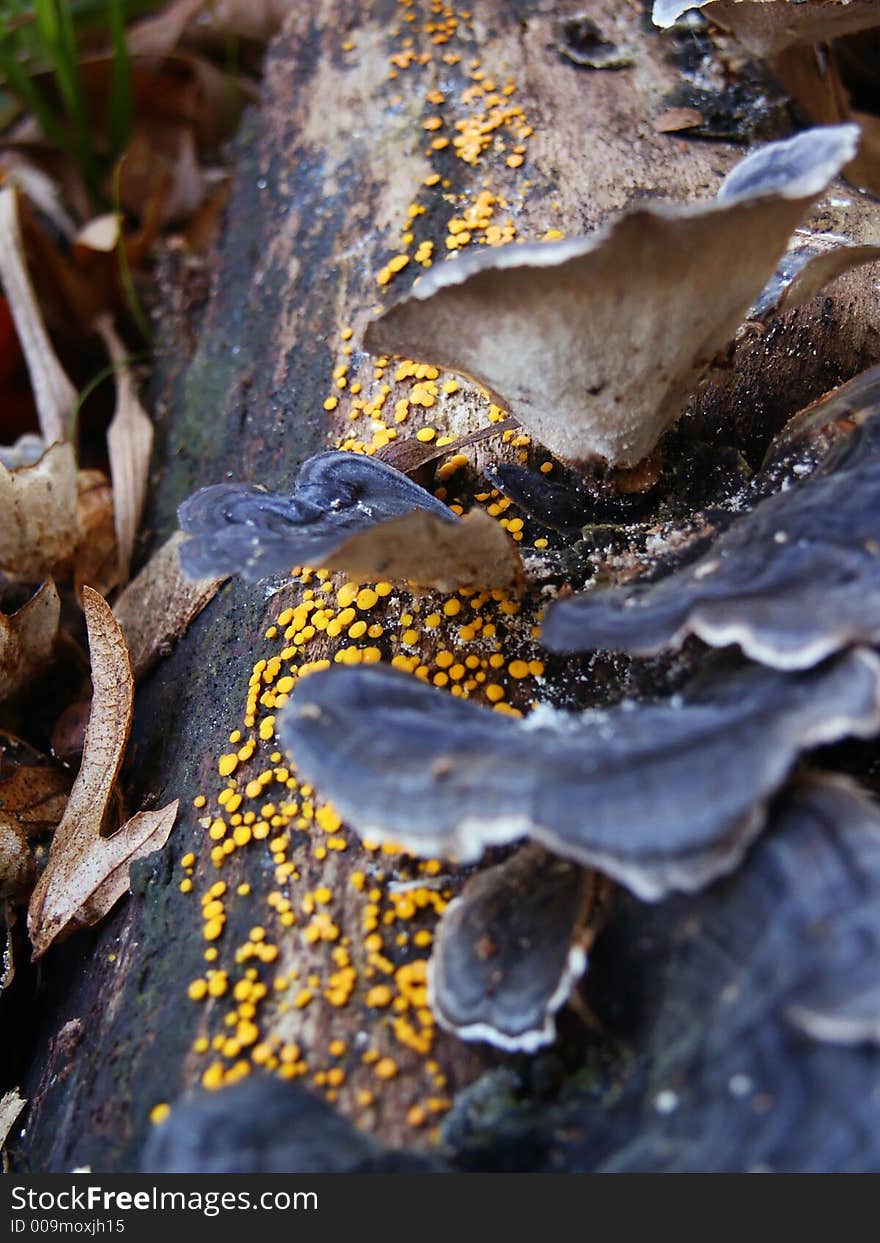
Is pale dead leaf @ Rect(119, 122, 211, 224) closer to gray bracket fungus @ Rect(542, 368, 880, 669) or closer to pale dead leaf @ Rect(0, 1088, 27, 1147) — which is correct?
gray bracket fungus @ Rect(542, 368, 880, 669)

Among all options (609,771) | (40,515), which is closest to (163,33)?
(40,515)

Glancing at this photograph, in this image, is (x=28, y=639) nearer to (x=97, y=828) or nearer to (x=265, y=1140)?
(x=97, y=828)

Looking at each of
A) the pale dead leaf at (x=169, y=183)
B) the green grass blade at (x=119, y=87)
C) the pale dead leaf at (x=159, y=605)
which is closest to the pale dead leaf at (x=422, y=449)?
the pale dead leaf at (x=159, y=605)

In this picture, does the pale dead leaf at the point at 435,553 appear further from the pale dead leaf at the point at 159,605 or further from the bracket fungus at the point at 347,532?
the pale dead leaf at the point at 159,605

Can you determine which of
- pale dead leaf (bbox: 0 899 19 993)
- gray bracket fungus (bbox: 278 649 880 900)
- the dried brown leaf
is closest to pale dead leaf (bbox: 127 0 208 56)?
the dried brown leaf

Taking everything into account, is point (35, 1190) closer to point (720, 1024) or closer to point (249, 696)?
point (249, 696)

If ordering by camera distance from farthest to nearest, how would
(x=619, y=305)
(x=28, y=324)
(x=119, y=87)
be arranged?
(x=119, y=87), (x=28, y=324), (x=619, y=305)

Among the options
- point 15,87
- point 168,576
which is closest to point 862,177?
point 168,576
